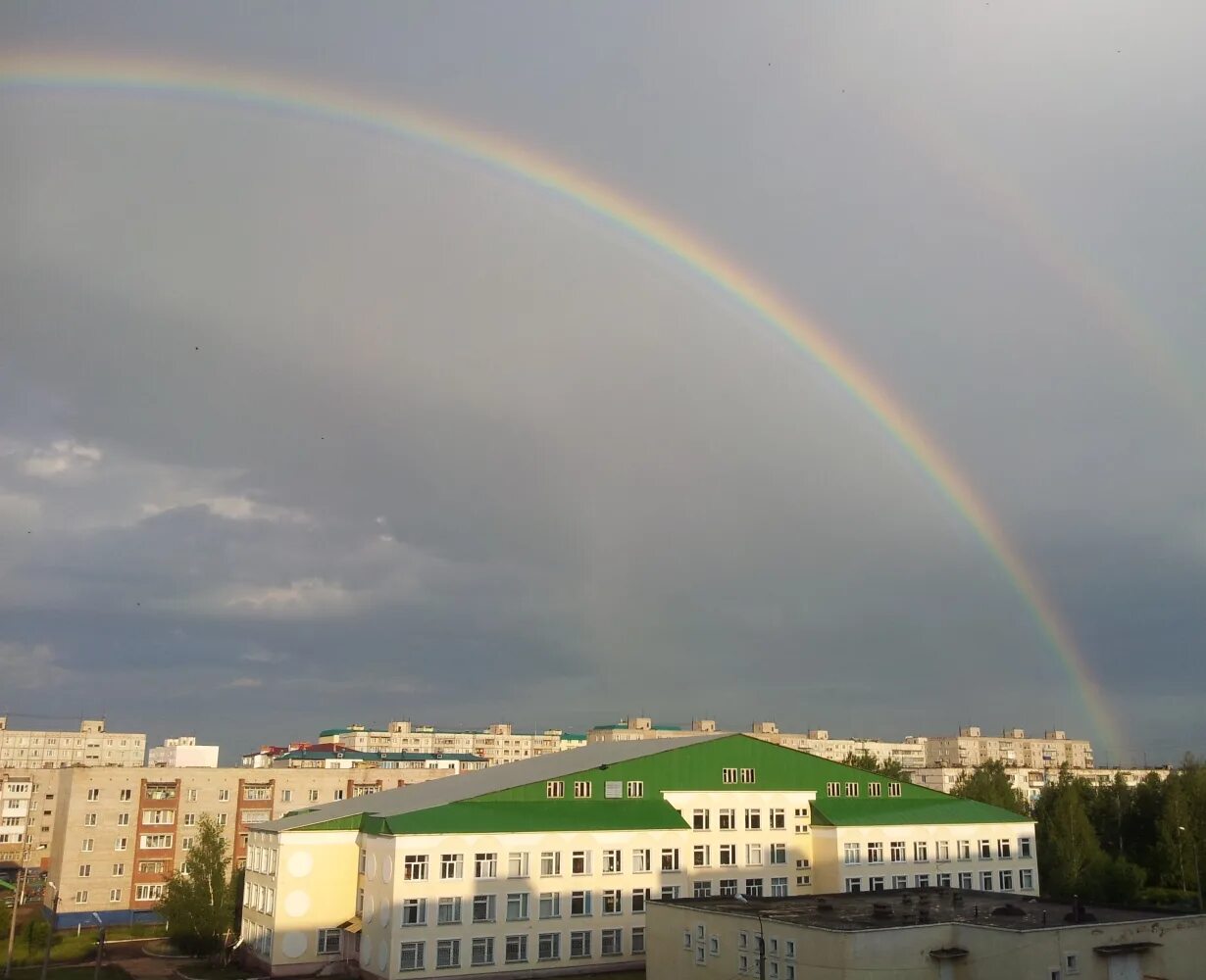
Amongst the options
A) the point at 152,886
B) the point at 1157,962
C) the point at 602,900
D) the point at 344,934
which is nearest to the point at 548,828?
the point at 602,900

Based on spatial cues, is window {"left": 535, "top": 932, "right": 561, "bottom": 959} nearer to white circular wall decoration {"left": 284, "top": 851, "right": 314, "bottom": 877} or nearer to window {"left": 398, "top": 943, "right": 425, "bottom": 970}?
window {"left": 398, "top": 943, "right": 425, "bottom": 970}

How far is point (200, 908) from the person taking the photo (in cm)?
4756

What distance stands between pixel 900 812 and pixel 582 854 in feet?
60.5

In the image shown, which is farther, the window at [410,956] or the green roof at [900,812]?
the green roof at [900,812]

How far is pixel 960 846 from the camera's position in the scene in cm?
5400

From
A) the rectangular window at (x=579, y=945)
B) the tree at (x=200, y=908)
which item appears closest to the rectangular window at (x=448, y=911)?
the rectangular window at (x=579, y=945)

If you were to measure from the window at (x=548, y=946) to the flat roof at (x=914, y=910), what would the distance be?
245 inches

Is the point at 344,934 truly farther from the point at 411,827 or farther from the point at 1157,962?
the point at 1157,962

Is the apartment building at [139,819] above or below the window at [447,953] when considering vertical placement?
above

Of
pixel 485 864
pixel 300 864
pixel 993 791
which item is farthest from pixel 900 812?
pixel 993 791

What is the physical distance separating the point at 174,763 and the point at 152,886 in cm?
1585

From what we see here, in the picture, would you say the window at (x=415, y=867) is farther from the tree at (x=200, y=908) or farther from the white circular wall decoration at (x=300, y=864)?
the tree at (x=200, y=908)

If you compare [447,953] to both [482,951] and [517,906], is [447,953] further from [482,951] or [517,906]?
[517,906]

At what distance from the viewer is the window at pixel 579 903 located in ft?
144
